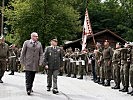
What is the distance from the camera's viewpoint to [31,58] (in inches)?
558

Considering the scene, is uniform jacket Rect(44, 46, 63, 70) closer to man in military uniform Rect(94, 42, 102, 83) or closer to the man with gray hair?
the man with gray hair

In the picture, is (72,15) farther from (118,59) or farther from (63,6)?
(118,59)

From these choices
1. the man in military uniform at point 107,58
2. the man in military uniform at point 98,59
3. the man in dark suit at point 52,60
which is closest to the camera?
the man in dark suit at point 52,60

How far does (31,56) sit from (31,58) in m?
0.06

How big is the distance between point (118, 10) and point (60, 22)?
22098 millimetres

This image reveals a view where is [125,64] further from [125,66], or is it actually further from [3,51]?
[3,51]

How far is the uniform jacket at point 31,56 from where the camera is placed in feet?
46.2

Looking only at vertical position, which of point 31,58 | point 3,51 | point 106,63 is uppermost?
point 3,51

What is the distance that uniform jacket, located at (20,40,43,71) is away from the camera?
46.2ft

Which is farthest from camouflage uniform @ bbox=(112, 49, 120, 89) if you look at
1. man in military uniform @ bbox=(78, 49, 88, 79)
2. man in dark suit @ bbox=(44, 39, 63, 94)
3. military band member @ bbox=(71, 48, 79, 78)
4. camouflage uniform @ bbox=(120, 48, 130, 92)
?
military band member @ bbox=(71, 48, 79, 78)

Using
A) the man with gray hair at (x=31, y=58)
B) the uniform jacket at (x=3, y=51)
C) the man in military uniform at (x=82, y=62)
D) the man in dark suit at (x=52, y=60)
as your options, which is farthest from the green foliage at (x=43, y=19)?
the man with gray hair at (x=31, y=58)

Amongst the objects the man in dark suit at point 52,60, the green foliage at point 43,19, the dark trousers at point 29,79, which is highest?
the green foliage at point 43,19

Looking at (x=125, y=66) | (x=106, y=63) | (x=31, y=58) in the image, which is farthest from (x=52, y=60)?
(x=106, y=63)

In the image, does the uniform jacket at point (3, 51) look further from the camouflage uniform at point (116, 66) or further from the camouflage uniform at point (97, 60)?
the camouflage uniform at point (116, 66)
